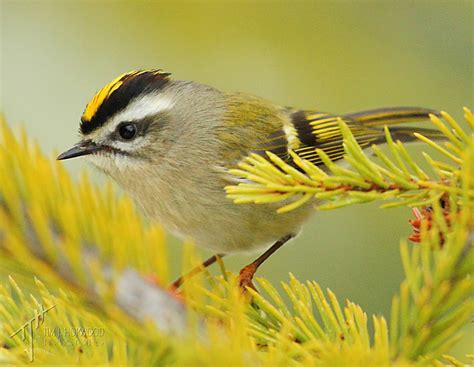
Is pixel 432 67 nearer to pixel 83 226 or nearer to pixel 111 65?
pixel 111 65

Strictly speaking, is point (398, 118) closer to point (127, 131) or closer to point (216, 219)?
point (216, 219)

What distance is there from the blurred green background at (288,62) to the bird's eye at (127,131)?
26cm

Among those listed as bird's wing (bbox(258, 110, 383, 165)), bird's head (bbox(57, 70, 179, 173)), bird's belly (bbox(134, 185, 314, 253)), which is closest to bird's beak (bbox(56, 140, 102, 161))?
bird's head (bbox(57, 70, 179, 173))

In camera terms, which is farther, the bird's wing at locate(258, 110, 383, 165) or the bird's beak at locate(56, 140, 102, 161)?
the bird's wing at locate(258, 110, 383, 165)

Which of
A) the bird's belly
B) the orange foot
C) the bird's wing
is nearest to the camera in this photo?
the orange foot

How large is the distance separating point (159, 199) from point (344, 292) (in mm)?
682

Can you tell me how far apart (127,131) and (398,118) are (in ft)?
3.18

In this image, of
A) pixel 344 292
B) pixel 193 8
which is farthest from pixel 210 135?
pixel 344 292

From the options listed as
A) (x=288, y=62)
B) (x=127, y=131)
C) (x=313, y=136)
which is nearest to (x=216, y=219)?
(x=127, y=131)

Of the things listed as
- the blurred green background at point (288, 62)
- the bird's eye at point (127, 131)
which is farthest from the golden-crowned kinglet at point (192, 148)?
the blurred green background at point (288, 62)

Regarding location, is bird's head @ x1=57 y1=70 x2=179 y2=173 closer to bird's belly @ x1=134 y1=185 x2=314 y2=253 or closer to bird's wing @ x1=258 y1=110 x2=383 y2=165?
bird's belly @ x1=134 y1=185 x2=314 y2=253

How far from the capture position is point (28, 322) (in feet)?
3.17

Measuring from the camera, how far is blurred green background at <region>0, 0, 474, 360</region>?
2145mm

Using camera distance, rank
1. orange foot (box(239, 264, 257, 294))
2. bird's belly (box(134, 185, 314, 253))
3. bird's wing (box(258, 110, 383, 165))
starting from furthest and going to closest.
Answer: bird's wing (box(258, 110, 383, 165)) < bird's belly (box(134, 185, 314, 253)) < orange foot (box(239, 264, 257, 294))
